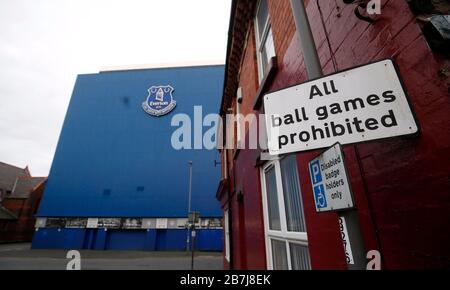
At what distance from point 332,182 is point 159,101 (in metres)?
28.7

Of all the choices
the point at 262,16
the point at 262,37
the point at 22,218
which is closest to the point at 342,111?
the point at 262,37

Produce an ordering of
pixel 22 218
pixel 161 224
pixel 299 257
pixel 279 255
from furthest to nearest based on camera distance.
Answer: pixel 22 218
pixel 161 224
pixel 279 255
pixel 299 257

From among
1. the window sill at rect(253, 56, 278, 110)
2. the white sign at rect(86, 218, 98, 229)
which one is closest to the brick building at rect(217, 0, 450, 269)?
the window sill at rect(253, 56, 278, 110)

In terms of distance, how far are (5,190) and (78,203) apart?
2367cm

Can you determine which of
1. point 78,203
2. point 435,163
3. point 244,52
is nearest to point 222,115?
point 244,52

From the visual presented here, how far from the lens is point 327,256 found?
1.97 meters

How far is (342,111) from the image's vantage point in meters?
1.28

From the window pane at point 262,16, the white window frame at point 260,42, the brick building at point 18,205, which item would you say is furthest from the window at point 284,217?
the brick building at point 18,205

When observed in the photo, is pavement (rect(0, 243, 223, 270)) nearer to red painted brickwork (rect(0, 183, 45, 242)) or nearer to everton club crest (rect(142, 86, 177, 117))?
everton club crest (rect(142, 86, 177, 117))

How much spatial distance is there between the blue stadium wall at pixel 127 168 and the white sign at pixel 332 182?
2104cm

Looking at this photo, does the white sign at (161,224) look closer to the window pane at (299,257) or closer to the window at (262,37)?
the window at (262,37)

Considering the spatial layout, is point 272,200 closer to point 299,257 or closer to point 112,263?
point 299,257

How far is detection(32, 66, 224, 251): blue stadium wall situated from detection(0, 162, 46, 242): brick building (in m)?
14.6

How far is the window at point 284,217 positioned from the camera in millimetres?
→ 2719
